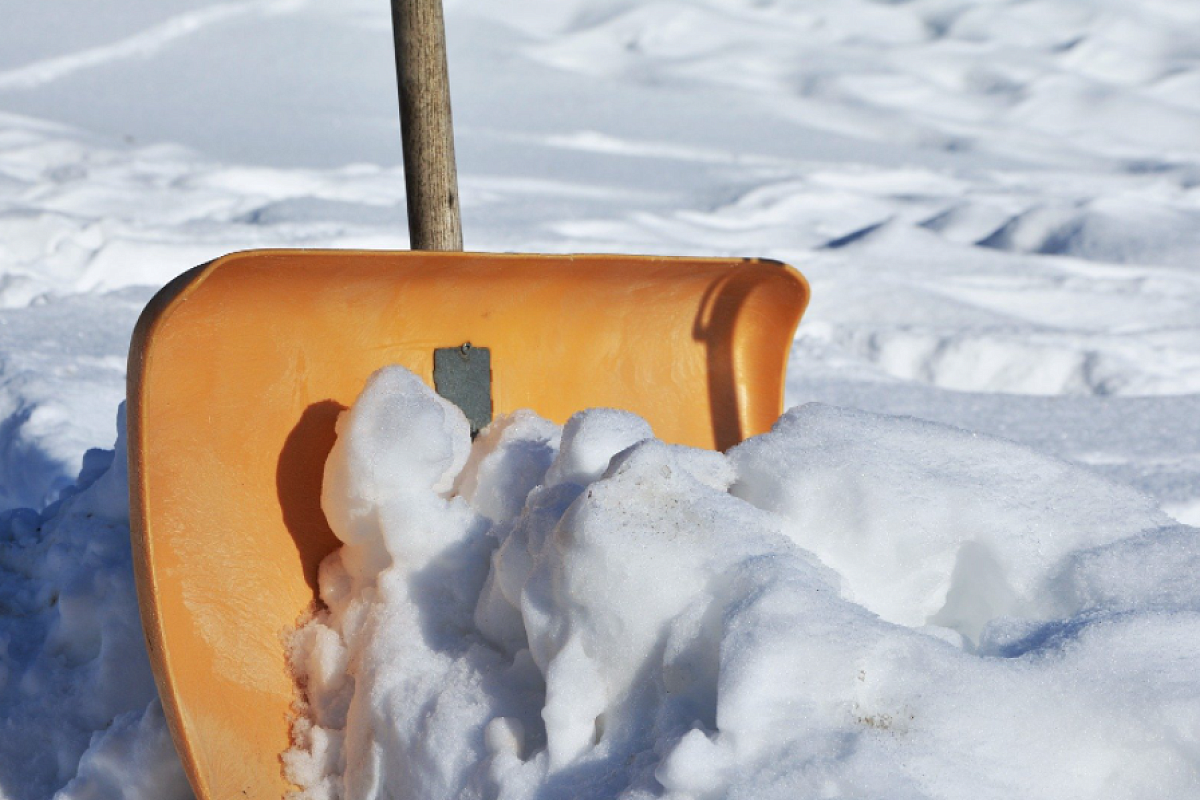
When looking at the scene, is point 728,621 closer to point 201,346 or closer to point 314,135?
point 201,346

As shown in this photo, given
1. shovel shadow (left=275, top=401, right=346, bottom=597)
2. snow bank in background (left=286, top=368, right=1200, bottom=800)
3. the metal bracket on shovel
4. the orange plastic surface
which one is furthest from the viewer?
the metal bracket on shovel

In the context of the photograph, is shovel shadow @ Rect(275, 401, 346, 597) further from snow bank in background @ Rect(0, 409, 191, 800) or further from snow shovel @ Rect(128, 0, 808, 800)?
snow bank in background @ Rect(0, 409, 191, 800)

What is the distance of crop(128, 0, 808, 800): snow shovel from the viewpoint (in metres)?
1.44

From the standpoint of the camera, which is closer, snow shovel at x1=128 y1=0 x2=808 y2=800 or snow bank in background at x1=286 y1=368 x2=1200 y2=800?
snow bank in background at x1=286 y1=368 x2=1200 y2=800

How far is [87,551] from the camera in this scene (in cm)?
172

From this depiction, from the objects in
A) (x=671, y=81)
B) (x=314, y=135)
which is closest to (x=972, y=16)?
(x=671, y=81)

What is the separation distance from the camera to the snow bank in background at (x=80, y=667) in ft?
4.76

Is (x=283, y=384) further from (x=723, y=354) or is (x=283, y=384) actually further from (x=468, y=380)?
(x=723, y=354)

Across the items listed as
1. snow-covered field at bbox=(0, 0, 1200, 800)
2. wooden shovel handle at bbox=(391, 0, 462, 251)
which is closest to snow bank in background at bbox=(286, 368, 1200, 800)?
snow-covered field at bbox=(0, 0, 1200, 800)

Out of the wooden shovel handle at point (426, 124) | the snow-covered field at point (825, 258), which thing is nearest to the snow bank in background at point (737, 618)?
the snow-covered field at point (825, 258)

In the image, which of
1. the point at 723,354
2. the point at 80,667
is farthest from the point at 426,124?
the point at 80,667

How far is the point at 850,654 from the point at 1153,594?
1.45 feet

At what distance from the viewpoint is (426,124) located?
6.88 ft

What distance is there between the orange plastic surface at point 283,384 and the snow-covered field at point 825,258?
126 mm
